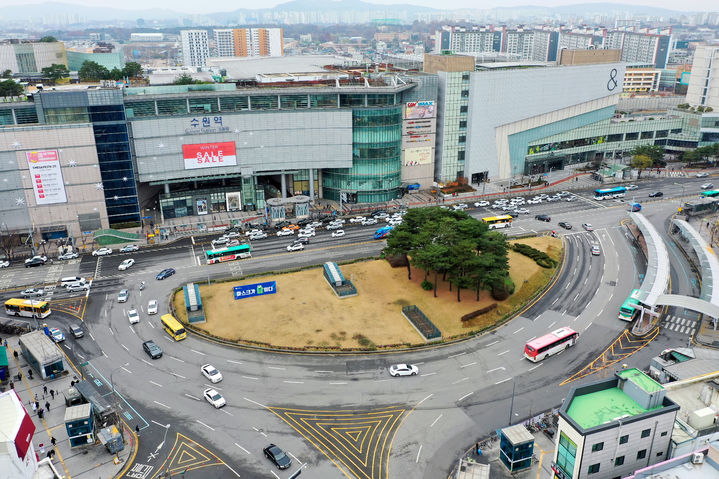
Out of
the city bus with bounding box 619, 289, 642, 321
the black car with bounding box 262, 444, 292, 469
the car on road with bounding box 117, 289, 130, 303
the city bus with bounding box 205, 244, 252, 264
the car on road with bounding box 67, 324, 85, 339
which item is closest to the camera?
the black car with bounding box 262, 444, 292, 469

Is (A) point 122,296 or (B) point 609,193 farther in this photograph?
(B) point 609,193

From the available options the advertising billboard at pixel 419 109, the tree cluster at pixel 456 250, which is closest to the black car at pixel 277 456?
the tree cluster at pixel 456 250

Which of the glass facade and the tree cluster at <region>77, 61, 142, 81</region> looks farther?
the tree cluster at <region>77, 61, 142, 81</region>

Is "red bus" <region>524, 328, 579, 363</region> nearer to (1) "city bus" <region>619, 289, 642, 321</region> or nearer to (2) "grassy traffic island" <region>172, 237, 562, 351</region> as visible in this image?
(2) "grassy traffic island" <region>172, 237, 562, 351</region>

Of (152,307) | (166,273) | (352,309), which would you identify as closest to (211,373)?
(152,307)

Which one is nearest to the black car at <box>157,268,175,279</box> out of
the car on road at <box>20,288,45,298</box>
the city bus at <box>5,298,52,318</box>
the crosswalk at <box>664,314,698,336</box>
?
the city bus at <box>5,298,52,318</box>

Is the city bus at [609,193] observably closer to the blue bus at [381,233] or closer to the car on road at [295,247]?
the blue bus at [381,233]

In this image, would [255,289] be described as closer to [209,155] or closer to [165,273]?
[165,273]
